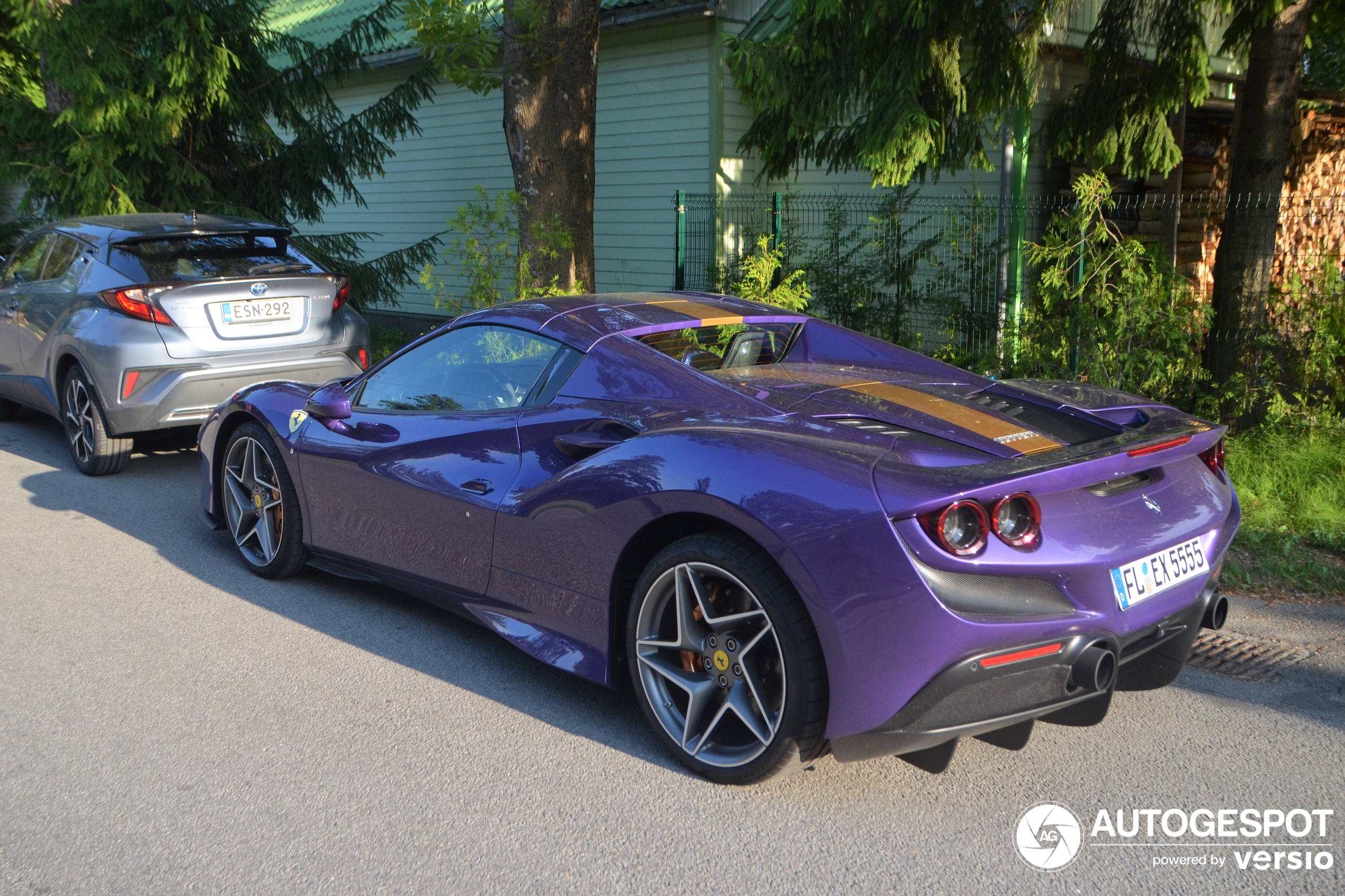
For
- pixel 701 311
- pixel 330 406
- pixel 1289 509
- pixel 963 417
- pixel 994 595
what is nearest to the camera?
pixel 994 595

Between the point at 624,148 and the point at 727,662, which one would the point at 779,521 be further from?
the point at 624,148

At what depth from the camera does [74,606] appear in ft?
16.3

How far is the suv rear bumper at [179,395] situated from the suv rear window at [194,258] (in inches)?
26.3

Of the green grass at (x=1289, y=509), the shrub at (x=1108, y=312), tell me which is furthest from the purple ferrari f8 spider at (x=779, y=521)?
the shrub at (x=1108, y=312)

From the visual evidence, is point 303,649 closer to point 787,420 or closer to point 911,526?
point 787,420

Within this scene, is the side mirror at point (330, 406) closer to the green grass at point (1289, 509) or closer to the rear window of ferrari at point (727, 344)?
the rear window of ferrari at point (727, 344)

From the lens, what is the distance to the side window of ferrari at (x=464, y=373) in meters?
4.14

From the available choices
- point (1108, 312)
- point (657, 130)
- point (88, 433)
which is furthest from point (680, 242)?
point (88, 433)

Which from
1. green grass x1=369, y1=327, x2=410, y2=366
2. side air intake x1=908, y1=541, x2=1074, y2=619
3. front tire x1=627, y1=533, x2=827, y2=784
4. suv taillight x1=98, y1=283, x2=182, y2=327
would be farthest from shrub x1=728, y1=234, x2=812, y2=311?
side air intake x1=908, y1=541, x2=1074, y2=619

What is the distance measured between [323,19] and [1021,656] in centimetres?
1899

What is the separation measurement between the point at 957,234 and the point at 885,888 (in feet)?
23.7

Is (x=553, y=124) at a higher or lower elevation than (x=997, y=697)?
higher

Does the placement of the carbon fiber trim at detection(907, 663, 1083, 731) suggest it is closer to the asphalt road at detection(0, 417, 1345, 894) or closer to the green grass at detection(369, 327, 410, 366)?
the asphalt road at detection(0, 417, 1345, 894)

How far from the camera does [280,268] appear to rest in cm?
766
